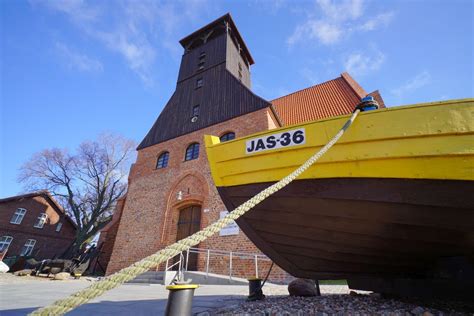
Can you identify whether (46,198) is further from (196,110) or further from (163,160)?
(196,110)

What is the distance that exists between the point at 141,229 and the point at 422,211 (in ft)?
32.8

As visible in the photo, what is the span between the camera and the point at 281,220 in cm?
236

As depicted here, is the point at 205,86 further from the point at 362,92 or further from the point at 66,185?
the point at 66,185

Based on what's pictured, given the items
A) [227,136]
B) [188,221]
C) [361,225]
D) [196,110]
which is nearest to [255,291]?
[361,225]

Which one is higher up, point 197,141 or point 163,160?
point 197,141

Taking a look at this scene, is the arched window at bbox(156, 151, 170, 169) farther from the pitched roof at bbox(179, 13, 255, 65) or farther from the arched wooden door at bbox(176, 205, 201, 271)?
the pitched roof at bbox(179, 13, 255, 65)

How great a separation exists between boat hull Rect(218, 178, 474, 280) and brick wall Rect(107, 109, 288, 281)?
16.8 ft

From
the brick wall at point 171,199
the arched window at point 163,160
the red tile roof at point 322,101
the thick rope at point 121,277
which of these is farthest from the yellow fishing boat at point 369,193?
the arched window at point 163,160

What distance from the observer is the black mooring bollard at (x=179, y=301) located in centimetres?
142

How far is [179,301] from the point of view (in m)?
1.42

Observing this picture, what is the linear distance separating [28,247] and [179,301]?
2538 cm

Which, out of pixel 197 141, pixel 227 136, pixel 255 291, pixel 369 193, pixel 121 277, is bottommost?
pixel 255 291

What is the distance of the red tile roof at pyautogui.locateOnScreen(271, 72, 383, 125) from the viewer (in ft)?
35.7

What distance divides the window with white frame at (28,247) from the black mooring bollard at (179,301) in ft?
79.9
